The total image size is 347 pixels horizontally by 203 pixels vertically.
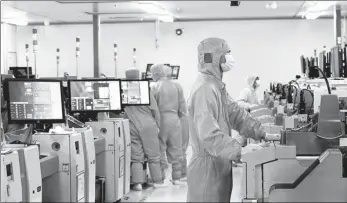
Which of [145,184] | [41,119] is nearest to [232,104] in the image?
[41,119]

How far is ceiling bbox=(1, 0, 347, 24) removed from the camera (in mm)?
10539

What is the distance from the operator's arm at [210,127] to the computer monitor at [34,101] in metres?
1.50

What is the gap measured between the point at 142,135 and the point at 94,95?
1403 millimetres

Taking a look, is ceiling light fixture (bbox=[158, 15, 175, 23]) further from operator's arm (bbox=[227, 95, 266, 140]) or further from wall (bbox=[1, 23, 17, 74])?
operator's arm (bbox=[227, 95, 266, 140])

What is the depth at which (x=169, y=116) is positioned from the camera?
7.48m

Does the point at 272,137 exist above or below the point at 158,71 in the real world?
below

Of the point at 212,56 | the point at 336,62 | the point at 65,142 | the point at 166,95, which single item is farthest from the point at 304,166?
the point at 166,95

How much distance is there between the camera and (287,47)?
13.2 meters

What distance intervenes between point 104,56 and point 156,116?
6.74 metres

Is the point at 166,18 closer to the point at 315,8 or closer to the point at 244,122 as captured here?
the point at 315,8

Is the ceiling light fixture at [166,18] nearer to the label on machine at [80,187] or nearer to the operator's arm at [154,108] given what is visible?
the operator's arm at [154,108]

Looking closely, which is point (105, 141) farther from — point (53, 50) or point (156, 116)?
point (53, 50)

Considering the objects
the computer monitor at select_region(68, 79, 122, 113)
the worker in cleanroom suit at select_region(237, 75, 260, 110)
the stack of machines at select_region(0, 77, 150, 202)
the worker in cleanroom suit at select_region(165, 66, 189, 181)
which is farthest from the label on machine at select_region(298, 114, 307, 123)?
the worker in cleanroom suit at select_region(237, 75, 260, 110)

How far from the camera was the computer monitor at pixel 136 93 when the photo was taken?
22.6 feet
